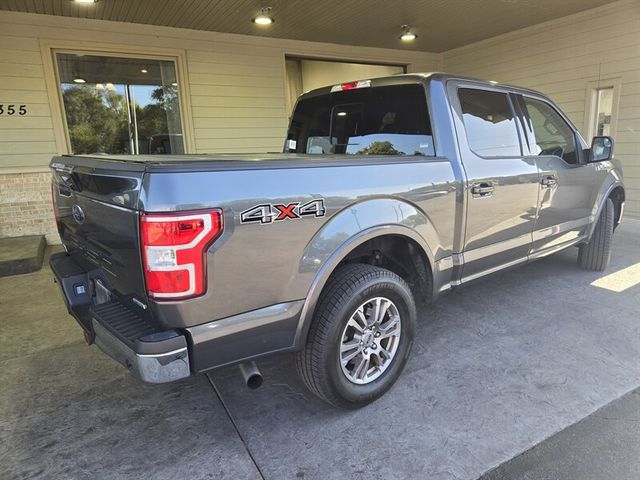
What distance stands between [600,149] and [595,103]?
4.85 metres

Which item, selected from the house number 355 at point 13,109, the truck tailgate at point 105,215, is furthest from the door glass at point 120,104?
the truck tailgate at point 105,215

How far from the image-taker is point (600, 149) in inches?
158

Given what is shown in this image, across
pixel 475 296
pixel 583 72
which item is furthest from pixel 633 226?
pixel 475 296

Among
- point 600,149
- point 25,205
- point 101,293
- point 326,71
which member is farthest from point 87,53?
point 600,149

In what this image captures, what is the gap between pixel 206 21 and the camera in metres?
7.08

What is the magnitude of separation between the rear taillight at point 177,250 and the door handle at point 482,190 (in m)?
1.85

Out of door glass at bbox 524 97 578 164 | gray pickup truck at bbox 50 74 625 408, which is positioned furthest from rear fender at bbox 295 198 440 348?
door glass at bbox 524 97 578 164

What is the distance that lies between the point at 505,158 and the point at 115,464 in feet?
10.1

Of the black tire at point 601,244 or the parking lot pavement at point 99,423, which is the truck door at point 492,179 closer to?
Result: the black tire at point 601,244

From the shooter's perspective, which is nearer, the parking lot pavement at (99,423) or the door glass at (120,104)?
the parking lot pavement at (99,423)

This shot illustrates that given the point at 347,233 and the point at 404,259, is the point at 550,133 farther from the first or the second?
the point at 347,233

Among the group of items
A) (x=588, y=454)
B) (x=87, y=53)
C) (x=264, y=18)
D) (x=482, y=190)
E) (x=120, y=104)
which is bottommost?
(x=588, y=454)

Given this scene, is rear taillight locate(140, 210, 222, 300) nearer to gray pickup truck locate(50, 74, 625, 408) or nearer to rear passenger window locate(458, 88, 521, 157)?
gray pickup truck locate(50, 74, 625, 408)

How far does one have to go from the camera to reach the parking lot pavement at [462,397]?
2.10 meters
